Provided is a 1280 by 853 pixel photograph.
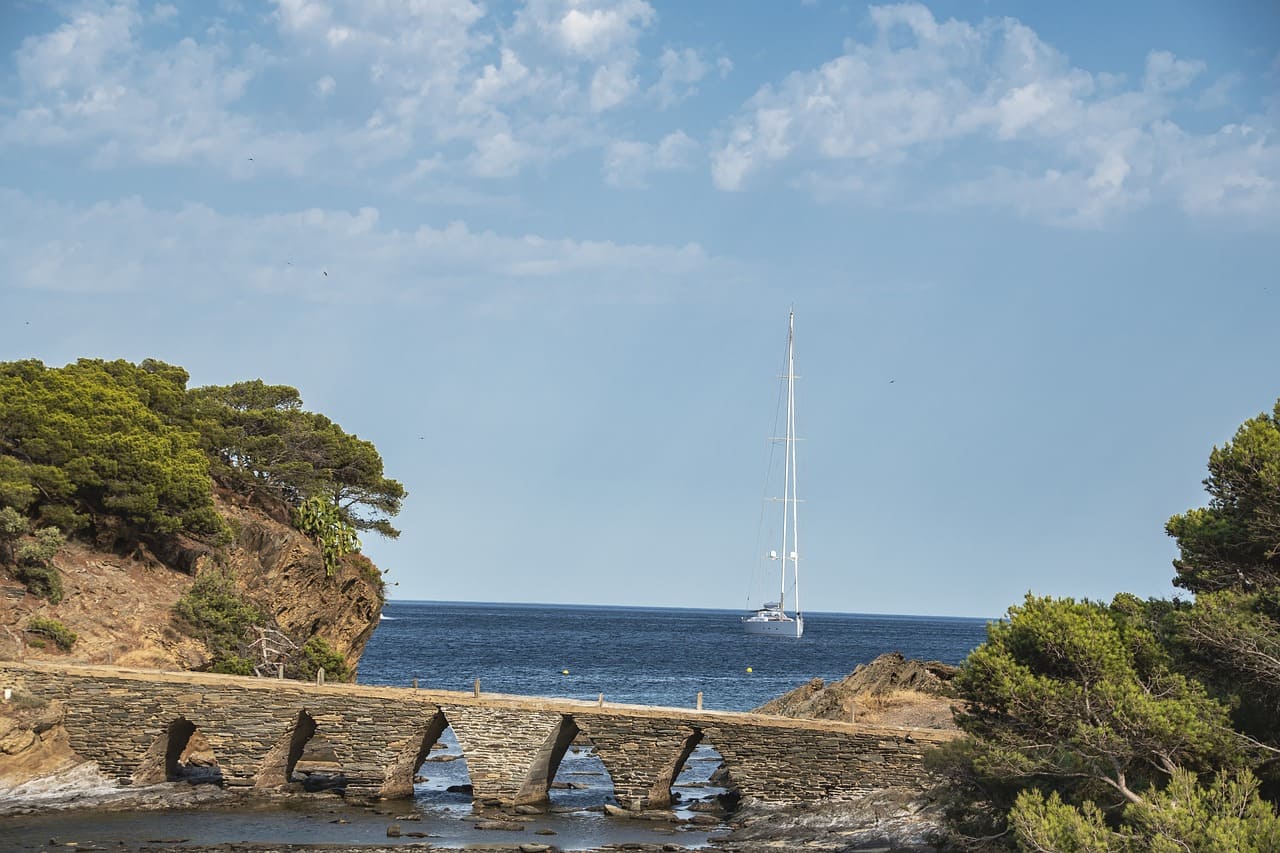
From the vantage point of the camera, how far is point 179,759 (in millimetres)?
38500

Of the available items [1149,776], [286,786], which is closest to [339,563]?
[286,786]

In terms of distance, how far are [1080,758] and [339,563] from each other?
41.6 meters

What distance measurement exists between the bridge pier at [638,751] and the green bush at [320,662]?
16158 millimetres

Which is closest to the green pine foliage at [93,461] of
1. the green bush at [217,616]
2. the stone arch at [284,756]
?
the green bush at [217,616]

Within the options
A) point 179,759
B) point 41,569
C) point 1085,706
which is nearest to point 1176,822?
point 1085,706

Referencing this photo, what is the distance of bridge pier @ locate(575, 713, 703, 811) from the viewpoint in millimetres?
34594

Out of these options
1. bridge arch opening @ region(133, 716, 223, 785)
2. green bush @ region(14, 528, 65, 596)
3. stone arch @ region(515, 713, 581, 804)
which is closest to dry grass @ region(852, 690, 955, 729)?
stone arch @ region(515, 713, 581, 804)

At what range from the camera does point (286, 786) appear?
36125 millimetres

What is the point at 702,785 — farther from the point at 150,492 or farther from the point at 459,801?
the point at 150,492

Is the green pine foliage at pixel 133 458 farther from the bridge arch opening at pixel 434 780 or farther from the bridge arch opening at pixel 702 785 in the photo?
the bridge arch opening at pixel 702 785

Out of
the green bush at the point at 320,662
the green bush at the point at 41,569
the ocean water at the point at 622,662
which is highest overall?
the green bush at the point at 41,569

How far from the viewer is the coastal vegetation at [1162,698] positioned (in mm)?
19047

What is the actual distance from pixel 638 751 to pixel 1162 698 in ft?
58.1

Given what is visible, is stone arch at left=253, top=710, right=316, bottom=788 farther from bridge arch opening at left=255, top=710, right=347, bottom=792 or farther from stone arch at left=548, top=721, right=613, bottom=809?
stone arch at left=548, top=721, right=613, bottom=809
